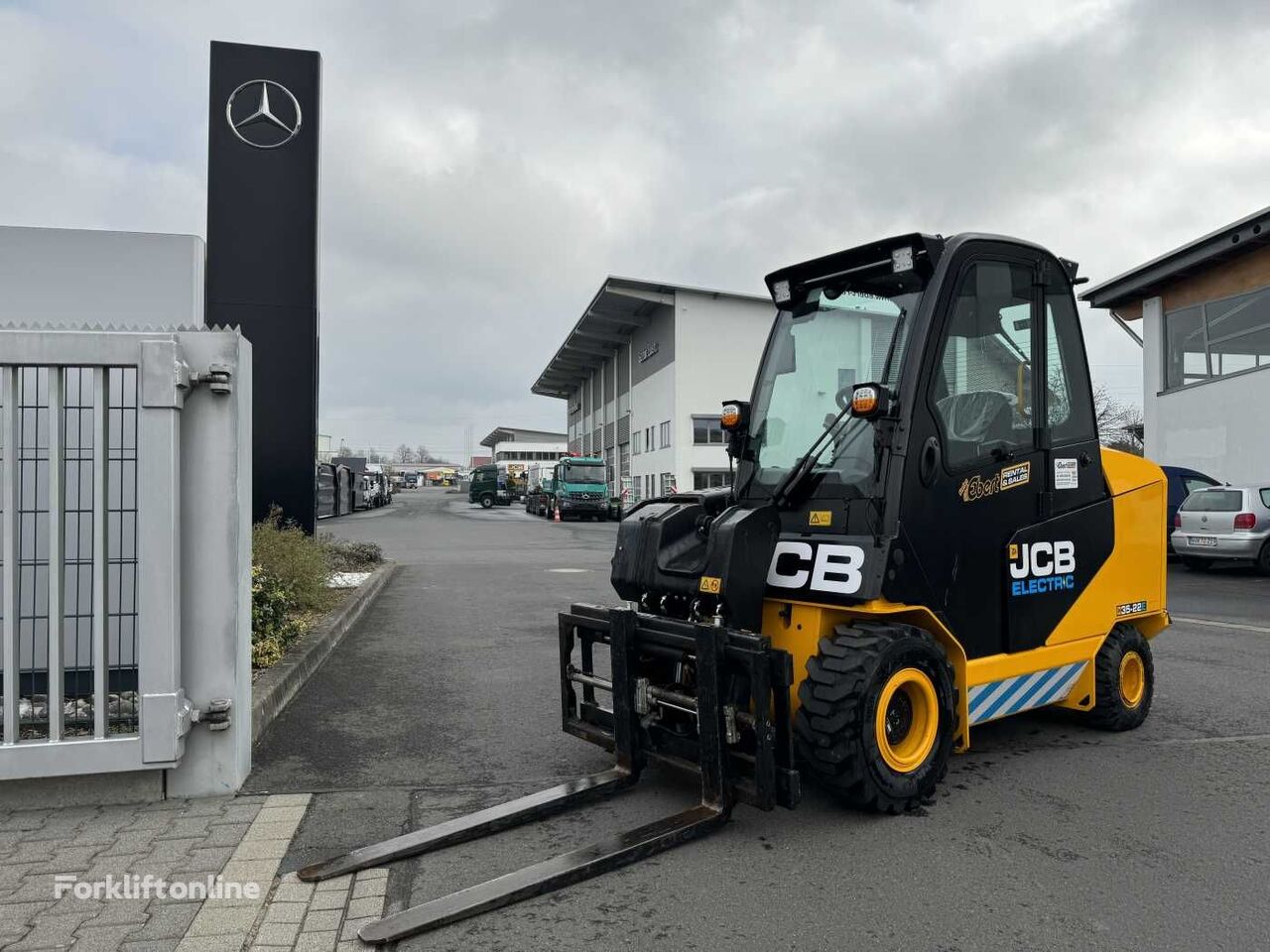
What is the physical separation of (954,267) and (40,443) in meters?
4.48

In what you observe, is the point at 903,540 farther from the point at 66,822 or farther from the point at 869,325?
the point at 66,822

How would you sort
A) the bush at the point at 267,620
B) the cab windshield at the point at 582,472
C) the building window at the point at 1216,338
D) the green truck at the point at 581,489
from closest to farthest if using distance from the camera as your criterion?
the bush at the point at 267,620, the building window at the point at 1216,338, the green truck at the point at 581,489, the cab windshield at the point at 582,472

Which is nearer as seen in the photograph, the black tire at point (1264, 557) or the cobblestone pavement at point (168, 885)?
the cobblestone pavement at point (168, 885)

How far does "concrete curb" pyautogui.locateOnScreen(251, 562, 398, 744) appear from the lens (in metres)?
5.58

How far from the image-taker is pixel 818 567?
14.1ft

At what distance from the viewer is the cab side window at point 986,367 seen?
14.9 feet

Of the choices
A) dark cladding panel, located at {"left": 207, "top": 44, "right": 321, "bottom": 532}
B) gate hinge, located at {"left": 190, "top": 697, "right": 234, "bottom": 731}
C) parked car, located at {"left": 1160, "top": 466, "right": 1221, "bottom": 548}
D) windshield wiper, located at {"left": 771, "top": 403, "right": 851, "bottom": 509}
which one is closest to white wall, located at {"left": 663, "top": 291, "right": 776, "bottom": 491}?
parked car, located at {"left": 1160, "top": 466, "right": 1221, "bottom": 548}

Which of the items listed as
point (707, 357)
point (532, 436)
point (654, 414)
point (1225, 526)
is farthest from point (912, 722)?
point (532, 436)

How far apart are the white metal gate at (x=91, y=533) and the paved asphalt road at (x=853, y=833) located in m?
0.85

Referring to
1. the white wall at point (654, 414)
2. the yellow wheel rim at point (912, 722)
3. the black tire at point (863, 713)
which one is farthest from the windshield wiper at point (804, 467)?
the white wall at point (654, 414)

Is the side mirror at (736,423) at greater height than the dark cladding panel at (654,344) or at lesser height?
lesser

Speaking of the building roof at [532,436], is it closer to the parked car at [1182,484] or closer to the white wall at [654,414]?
the white wall at [654,414]

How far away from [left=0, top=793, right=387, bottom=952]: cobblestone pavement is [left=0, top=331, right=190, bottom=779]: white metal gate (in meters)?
0.29

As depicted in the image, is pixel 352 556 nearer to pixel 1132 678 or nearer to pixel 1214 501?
pixel 1132 678
